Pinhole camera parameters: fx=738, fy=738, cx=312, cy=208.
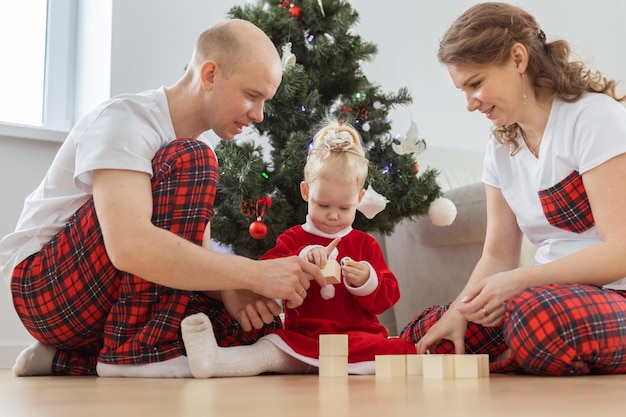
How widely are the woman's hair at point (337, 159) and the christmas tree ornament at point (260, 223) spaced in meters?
0.40

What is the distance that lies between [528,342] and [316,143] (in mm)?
815

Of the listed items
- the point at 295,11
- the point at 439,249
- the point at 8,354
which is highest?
the point at 295,11

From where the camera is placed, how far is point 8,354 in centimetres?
251

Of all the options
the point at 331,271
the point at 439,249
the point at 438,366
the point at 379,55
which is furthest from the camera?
the point at 379,55

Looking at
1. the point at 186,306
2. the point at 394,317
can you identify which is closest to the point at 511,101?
the point at 186,306

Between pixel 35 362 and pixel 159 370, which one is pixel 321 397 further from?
pixel 35 362

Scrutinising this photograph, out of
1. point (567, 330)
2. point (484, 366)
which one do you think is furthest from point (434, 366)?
point (567, 330)

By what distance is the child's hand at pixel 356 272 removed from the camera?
162 centimetres

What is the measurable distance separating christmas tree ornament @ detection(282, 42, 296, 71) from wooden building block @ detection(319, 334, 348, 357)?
3.94 feet

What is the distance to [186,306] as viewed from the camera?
4.97ft

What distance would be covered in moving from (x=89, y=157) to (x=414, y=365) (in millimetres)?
724

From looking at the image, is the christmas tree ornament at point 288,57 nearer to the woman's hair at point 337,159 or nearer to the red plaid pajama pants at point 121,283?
the woman's hair at point 337,159

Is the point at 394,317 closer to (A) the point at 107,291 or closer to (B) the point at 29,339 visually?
(B) the point at 29,339

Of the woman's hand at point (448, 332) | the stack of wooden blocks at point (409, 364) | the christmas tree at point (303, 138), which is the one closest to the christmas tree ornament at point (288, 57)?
the christmas tree at point (303, 138)
